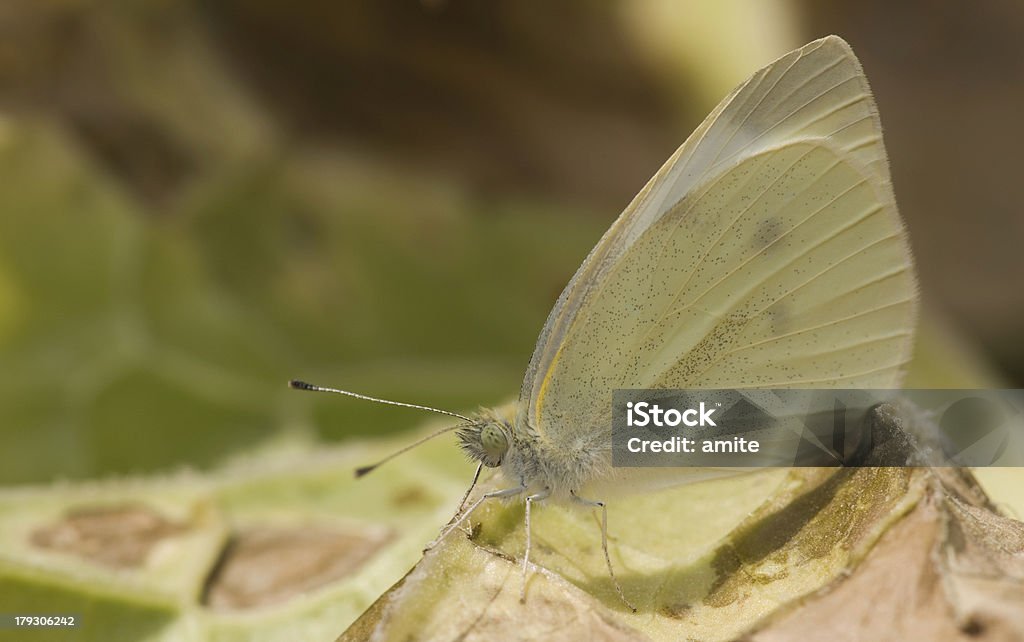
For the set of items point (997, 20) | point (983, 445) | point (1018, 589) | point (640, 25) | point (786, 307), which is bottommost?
point (1018, 589)

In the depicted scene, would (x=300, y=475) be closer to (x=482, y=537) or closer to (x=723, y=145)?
(x=482, y=537)

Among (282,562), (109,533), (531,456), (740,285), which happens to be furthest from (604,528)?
(109,533)

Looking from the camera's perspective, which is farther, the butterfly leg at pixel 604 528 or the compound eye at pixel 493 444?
the compound eye at pixel 493 444

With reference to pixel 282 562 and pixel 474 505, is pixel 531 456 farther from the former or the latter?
pixel 282 562

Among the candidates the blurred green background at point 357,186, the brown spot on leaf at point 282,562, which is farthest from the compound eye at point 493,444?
the blurred green background at point 357,186

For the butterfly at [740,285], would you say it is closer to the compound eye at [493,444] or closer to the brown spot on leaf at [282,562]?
the compound eye at [493,444]

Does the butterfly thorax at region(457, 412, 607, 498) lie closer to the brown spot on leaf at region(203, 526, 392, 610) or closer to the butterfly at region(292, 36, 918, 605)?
the butterfly at region(292, 36, 918, 605)

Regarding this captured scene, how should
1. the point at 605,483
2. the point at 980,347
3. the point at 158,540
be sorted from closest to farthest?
1. the point at 605,483
2. the point at 158,540
3. the point at 980,347

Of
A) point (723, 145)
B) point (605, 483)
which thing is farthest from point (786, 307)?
point (605, 483)
